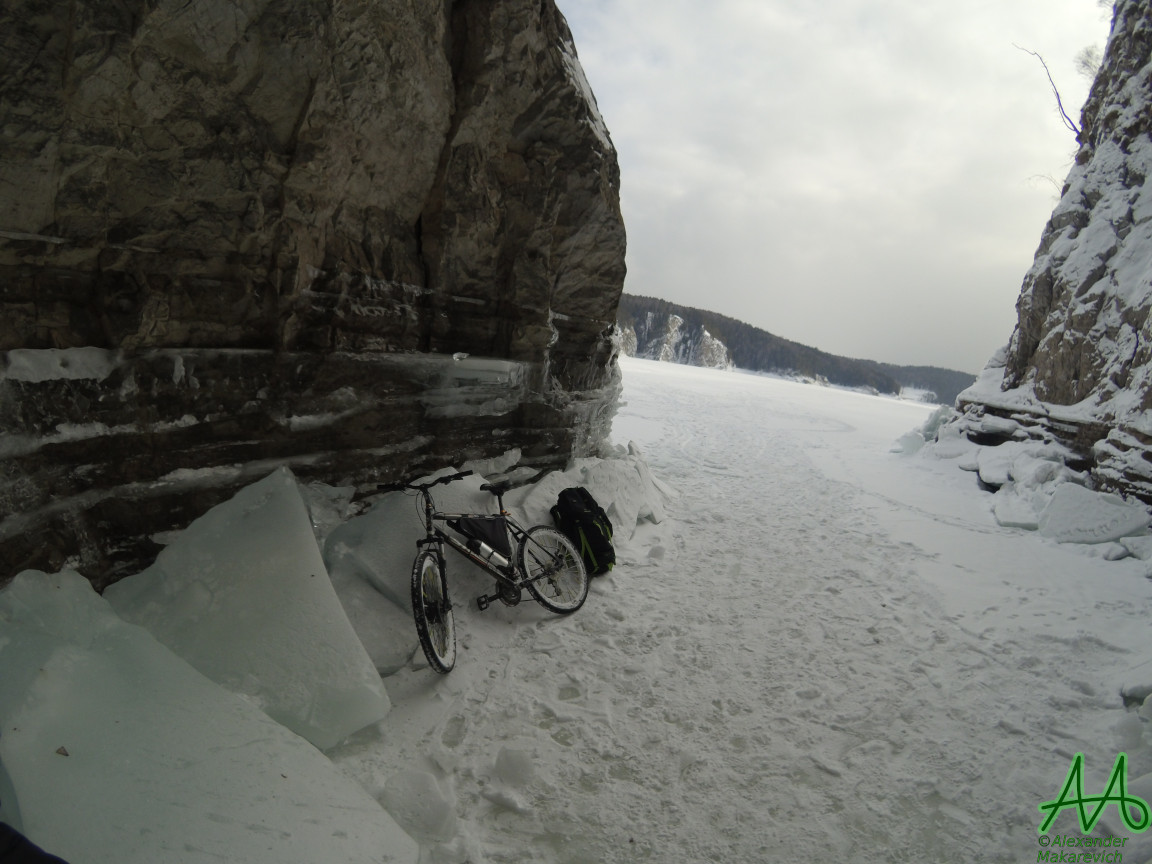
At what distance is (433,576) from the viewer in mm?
3605

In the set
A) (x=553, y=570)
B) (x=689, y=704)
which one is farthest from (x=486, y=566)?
(x=689, y=704)

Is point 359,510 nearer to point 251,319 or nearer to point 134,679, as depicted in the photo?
point 251,319

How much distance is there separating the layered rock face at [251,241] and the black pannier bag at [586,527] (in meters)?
1.03

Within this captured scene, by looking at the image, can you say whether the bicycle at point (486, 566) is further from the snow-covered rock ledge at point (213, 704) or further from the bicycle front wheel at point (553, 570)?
the snow-covered rock ledge at point (213, 704)

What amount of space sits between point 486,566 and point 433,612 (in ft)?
2.01

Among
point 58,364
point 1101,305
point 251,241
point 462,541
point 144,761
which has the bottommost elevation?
point 144,761

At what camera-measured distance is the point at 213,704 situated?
2486 mm

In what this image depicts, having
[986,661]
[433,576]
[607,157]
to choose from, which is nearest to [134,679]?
[433,576]

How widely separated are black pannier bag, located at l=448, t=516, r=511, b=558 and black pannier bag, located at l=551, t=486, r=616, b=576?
3.09 feet

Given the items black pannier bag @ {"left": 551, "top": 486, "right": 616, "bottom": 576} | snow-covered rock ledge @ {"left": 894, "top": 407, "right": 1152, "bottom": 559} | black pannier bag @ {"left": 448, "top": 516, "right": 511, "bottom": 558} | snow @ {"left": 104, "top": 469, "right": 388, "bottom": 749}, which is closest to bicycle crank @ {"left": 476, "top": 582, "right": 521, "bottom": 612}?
black pannier bag @ {"left": 448, "top": 516, "right": 511, "bottom": 558}

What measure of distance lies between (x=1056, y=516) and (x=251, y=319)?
8.59m

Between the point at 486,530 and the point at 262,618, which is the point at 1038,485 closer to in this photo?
the point at 486,530

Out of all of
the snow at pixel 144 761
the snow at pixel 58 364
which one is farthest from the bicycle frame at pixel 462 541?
the snow at pixel 58 364

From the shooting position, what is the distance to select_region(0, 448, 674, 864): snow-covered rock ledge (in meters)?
1.97
